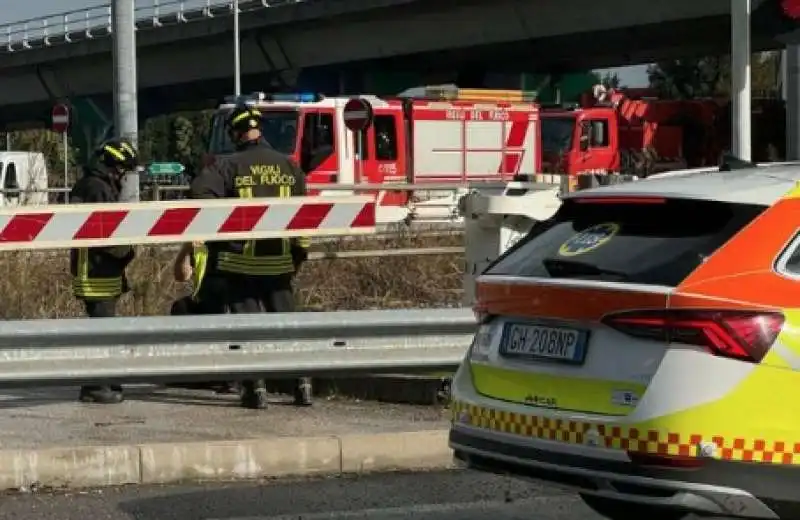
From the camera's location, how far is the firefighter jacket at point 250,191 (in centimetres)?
888

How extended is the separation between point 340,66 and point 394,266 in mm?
35965

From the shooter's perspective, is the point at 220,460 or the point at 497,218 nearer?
the point at 220,460

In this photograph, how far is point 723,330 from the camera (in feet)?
15.0

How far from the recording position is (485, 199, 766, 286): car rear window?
189 inches

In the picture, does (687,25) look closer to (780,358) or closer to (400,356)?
(400,356)

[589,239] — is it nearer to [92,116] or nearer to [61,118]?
[61,118]

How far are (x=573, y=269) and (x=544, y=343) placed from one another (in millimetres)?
299

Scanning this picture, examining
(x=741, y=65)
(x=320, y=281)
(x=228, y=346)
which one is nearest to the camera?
(x=228, y=346)

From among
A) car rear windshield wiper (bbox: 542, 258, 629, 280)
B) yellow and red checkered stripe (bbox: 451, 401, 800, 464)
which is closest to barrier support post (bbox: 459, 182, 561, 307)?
car rear windshield wiper (bbox: 542, 258, 629, 280)

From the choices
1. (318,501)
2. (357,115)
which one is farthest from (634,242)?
(357,115)

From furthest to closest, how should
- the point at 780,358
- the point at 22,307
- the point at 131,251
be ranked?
the point at 22,307, the point at 131,251, the point at 780,358

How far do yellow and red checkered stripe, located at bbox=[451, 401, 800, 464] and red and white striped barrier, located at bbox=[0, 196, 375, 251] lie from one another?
390 cm

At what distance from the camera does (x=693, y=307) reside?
461 centimetres

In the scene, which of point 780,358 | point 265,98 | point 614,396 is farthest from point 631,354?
point 265,98
